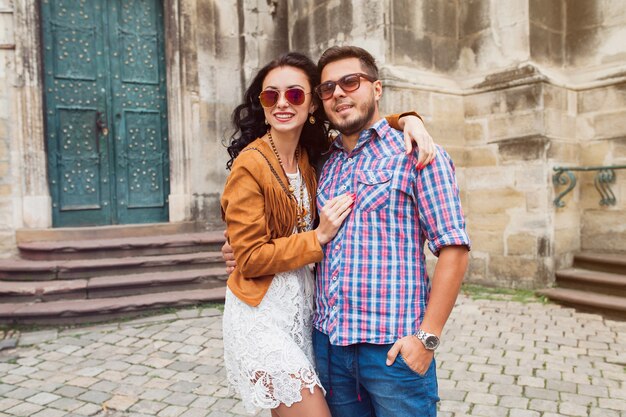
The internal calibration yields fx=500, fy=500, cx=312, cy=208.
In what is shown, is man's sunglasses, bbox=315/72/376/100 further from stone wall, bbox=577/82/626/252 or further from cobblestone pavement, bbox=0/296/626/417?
stone wall, bbox=577/82/626/252

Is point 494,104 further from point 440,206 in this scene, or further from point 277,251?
point 277,251

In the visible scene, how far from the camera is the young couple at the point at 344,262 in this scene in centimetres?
157

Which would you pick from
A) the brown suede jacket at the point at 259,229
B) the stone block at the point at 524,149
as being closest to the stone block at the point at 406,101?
the stone block at the point at 524,149

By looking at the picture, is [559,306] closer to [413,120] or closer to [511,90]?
[511,90]

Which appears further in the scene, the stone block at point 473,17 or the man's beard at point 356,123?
the stone block at point 473,17

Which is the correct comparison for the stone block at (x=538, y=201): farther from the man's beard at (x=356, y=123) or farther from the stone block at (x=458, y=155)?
the man's beard at (x=356, y=123)

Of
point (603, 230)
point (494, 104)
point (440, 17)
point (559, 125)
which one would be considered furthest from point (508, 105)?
point (603, 230)

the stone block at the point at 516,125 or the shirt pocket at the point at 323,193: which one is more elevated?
the stone block at the point at 516,125

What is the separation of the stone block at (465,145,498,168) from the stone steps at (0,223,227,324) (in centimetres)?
342

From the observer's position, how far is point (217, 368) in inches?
153

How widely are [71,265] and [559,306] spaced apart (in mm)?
5390

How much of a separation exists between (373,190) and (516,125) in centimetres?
496

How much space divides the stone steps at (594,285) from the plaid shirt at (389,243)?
4.26 meters

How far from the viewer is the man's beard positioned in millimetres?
1741
